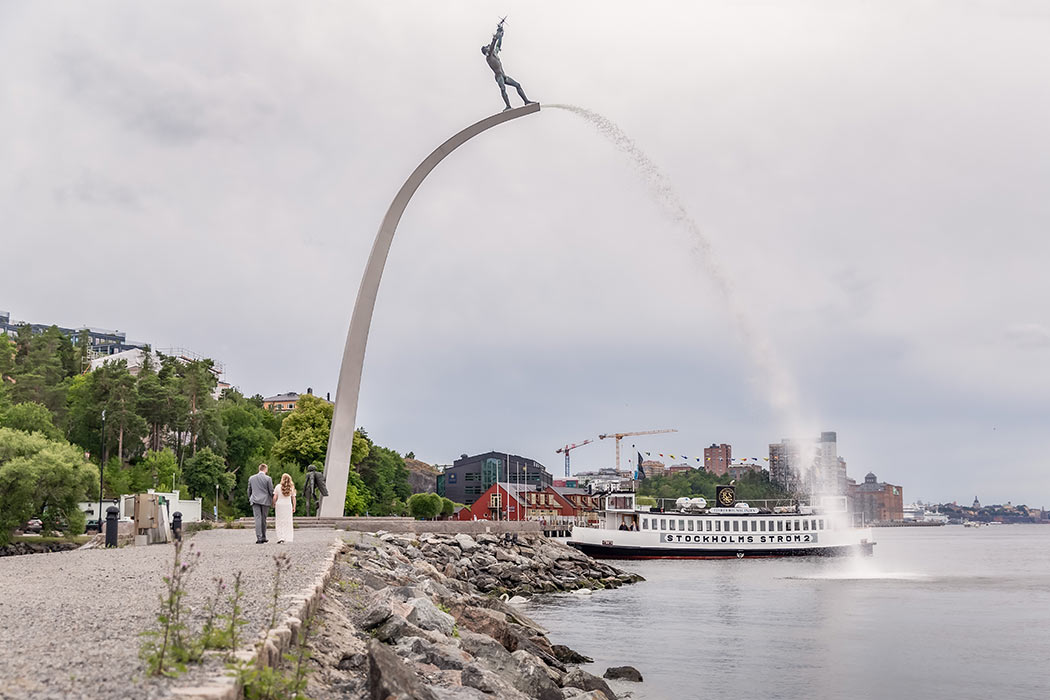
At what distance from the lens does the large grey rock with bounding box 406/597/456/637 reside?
12.8 meters

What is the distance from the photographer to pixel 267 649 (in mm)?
7504

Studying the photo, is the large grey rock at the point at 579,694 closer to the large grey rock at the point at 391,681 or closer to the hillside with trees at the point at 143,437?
the large grey rock at the point at 391,681

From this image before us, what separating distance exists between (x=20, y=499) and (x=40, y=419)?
2898cm

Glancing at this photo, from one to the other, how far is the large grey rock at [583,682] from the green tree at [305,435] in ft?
241

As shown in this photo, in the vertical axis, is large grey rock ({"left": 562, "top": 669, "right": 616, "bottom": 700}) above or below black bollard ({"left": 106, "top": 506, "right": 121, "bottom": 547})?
below

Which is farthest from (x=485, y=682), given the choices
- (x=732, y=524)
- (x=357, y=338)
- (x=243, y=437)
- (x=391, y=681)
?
(x=243, y=437)

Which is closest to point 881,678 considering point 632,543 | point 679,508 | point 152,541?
point 152,541

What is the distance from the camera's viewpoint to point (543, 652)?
59.8ft

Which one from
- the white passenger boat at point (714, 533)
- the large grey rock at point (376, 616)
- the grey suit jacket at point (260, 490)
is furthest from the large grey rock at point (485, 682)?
the white passenger boat at point (714, 533)

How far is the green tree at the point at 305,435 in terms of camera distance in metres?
88.0

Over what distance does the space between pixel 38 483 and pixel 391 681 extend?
1906 inches

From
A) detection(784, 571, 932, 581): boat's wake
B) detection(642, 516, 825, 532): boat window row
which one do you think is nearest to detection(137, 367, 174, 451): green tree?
detection(642, 516, 825, 532): boat window row

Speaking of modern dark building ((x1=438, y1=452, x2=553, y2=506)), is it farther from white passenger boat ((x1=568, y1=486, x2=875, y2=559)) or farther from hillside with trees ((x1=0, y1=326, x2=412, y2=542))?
white passenger boat ((x1=568, y1=486, x2=875, y2=559))

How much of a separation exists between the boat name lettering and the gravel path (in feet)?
210
